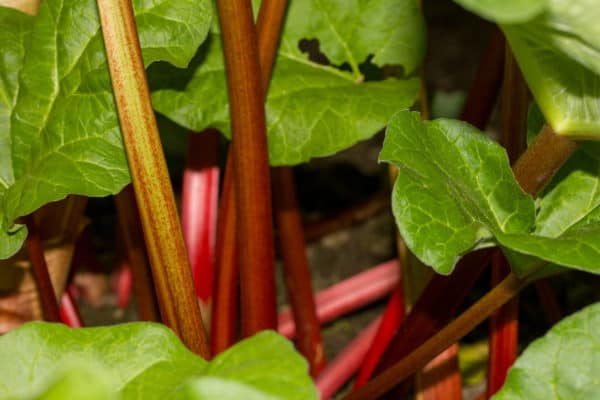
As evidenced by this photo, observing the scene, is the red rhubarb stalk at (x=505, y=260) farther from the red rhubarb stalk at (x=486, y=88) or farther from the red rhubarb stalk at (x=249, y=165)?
the red rhubarb stalk at (x=249, y=165)

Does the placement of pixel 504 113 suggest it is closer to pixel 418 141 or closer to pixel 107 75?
pixel 418 141

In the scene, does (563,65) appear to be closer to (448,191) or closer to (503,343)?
(448,191)

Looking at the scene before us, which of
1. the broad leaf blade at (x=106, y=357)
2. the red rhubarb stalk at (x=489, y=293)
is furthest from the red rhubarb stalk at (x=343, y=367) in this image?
the broad leaf blade at (x=106, y=357)

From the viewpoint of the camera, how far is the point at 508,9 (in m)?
0.54

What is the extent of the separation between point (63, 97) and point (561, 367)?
47cm

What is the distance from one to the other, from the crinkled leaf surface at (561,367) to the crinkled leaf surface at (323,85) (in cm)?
33

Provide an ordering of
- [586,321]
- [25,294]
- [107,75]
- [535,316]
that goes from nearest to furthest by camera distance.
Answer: [586,321] < [107,75] < [25,294] < [535,316]

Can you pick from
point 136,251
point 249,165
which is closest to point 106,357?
point 249,165

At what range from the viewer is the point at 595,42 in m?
0.60

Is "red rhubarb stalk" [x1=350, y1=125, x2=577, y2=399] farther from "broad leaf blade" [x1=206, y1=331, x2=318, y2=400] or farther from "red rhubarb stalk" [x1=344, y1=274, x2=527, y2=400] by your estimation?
"broad leaf blade" [x1=206, y1=331, x2=318, y2=400]

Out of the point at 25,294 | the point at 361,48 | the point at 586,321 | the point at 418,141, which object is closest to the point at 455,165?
the point at 418,141

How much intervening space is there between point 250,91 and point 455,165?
0.19 meters

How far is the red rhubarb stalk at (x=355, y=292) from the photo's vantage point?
1357mm

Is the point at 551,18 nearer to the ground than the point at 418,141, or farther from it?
farther from it
